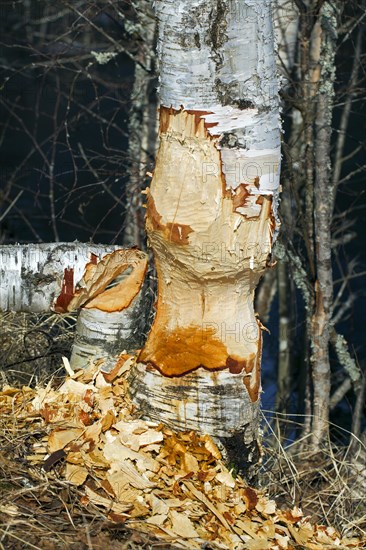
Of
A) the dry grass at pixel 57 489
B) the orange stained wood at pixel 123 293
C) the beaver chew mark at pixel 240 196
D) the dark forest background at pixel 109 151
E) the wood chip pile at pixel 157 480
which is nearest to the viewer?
the dry grass at pixel 57 489

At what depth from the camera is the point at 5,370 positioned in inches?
161

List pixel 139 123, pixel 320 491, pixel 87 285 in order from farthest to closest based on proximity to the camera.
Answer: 1. pixel 139 123
2. pixel 320 491
3. pixel 87 285

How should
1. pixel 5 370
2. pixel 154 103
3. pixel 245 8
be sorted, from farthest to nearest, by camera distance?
pixel 154 103
pixel 5 370
pixel 245 8

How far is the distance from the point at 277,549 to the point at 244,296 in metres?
0.89

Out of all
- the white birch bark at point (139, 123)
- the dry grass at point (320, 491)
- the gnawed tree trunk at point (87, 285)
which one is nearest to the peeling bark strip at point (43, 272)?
the gnawed tree trunk at point (87, 285)

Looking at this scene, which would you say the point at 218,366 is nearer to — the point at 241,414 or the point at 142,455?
the point at 241,414

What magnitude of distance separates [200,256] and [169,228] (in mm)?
146

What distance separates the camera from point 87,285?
3480 millimetres

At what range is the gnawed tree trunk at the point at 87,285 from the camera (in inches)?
137

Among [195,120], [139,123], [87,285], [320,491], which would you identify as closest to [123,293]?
[87,285]

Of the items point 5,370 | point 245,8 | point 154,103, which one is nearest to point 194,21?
point 245,8

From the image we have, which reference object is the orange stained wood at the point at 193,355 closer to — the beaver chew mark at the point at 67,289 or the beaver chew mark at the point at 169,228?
the beaver chew mark at the point at 169,228

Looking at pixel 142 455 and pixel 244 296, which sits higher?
pixel 244 296

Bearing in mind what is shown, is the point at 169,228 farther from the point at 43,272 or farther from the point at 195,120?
the point at 43,272
